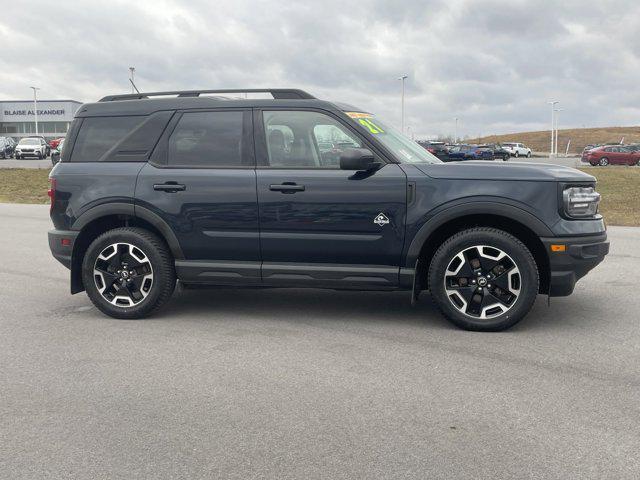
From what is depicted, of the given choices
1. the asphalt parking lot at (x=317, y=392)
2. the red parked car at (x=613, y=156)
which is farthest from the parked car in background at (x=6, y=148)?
the asphalt parking lot at (x=317, y=392)

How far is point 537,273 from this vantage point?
5301 millimetres

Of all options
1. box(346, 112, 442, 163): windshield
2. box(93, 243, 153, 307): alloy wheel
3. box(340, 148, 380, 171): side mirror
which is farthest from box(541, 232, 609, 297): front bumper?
box(93, 243, 153, 307): alloy wheel

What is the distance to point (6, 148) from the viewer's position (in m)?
49.2

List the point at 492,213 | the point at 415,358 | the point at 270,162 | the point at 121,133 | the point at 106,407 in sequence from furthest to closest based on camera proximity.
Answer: the point at 121,133, the point at 270,162, the point at 492,213, the point at 415,358, the point at 106,407

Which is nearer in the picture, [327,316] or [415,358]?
[415,358]

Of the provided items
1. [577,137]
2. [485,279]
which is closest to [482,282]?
[485,279]

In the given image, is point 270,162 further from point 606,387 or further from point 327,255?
point 606,387

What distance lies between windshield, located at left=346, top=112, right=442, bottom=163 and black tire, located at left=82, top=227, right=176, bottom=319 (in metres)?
1.94

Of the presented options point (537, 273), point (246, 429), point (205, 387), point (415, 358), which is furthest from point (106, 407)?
point (537, 273)

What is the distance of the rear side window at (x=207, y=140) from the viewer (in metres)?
5.85

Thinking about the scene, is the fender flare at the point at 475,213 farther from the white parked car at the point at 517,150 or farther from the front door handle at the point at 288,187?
the white parked car at the point at 517,150

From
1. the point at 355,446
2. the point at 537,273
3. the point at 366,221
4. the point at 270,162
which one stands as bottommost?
the point at 355,446

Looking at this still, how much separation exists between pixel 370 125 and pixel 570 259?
74.3 inches

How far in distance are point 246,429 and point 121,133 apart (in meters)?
3.41
